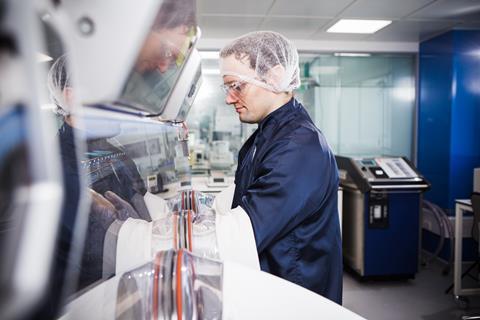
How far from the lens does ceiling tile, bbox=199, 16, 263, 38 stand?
11.1 ft

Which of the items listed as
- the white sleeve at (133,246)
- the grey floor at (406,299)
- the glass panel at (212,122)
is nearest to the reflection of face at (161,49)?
the white sleeve at (133,246)

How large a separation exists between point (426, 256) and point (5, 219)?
4.44 metres

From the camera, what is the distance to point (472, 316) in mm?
2578

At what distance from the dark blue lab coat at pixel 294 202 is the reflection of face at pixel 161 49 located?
38 centimetres

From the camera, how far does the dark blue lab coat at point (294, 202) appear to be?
89 cm

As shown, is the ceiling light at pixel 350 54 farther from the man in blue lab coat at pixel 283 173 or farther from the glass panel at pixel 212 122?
the man in blue lab coat at pixel 283 173

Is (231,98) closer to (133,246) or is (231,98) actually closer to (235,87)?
(235,87)

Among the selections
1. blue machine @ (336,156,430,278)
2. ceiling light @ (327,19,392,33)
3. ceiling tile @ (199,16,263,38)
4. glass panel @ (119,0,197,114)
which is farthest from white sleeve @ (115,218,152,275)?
ceiling light @ (327,19,392,33)

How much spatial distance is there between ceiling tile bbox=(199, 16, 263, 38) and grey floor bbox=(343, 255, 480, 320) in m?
2.56

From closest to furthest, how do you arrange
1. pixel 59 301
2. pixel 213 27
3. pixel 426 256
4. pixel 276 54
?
pixel 59 301, pixel 276 54, pixel 213 27, pixel 426 256

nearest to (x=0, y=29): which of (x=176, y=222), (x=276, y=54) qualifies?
(x=176, y=222)

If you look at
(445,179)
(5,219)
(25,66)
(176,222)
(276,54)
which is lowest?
(445,179)

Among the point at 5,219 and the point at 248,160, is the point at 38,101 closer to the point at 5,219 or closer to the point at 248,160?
the point at 5,219

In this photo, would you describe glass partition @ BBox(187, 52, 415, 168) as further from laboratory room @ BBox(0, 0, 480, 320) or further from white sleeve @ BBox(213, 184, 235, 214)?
white sleeve @ BBox(213, 184, 235, 214)
